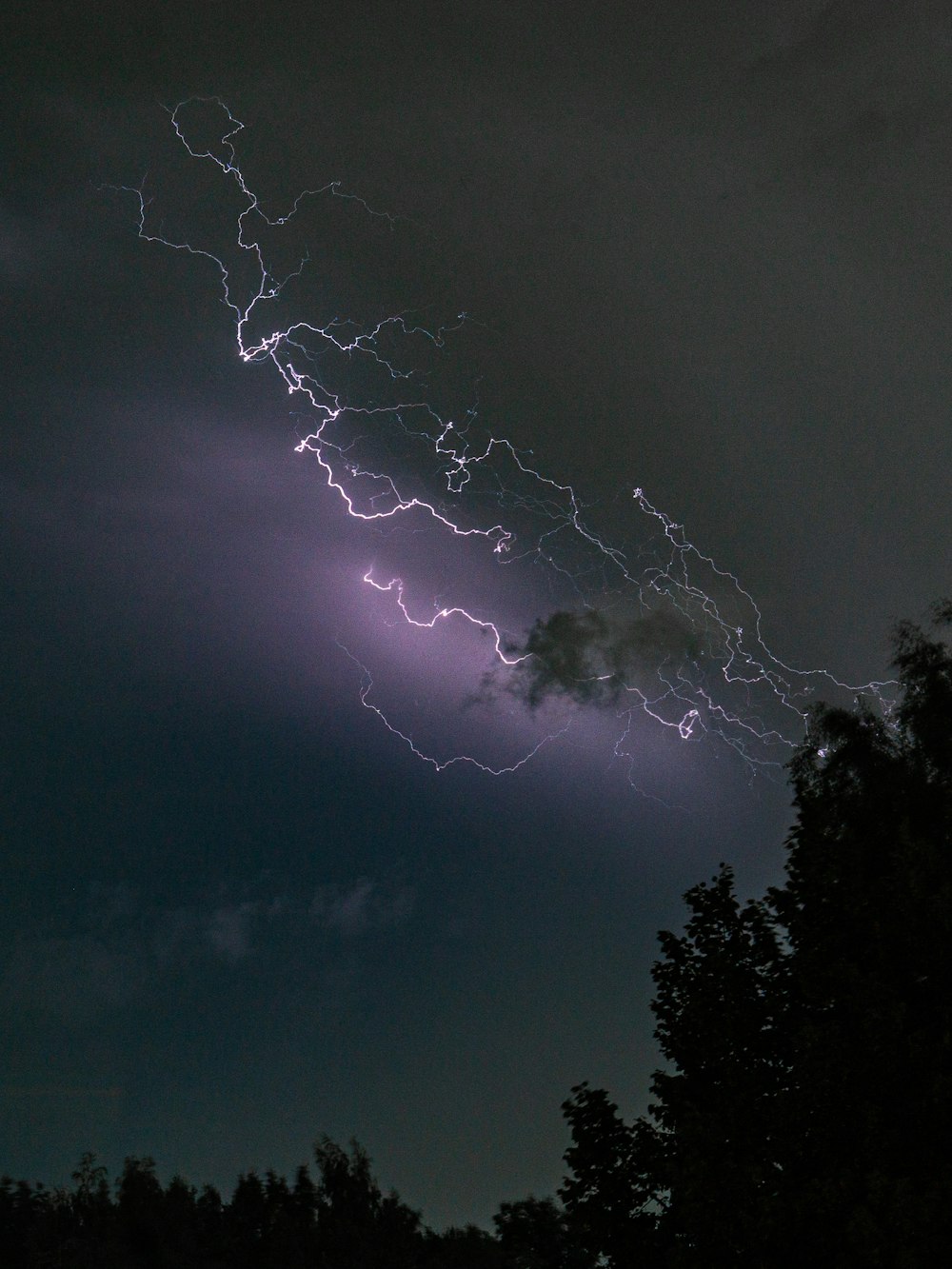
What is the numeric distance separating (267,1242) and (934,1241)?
120 ft

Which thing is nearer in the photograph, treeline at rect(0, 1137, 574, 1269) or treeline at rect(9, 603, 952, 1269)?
treeline at rect(9, 603, 952, 1269)

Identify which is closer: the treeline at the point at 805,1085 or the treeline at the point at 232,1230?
the treeline at the point at 805,1085

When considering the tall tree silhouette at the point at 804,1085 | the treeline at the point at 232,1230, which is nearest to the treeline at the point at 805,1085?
the tall tree silhouette at the point at 804,1085

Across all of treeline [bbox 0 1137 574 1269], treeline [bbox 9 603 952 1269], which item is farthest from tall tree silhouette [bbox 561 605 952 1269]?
treeline [bbox 0 1137 574 1269]

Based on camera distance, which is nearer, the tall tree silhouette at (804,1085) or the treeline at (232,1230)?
the tall tree silhouette at (804,1085)

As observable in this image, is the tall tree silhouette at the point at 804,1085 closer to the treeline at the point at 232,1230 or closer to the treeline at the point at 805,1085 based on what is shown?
the treeline at the point at 805,1085

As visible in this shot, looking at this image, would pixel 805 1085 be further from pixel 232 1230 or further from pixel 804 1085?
pixel 232 1230

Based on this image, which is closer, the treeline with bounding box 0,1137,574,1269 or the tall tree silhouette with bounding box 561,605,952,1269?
the tall tree silhouette with bounding box 561,605,952,1269

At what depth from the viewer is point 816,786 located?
52.4ft

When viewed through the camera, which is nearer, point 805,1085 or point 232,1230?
point 805,1085

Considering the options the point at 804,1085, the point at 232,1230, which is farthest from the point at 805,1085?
the point at 232,1230

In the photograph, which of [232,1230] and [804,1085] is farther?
[232,1230]

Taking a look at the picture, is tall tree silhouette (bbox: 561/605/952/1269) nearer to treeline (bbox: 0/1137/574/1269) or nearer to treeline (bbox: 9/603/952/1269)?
treeline (bbox: 9/603/952/1269)

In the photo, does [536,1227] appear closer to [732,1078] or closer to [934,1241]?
[732,1078]
